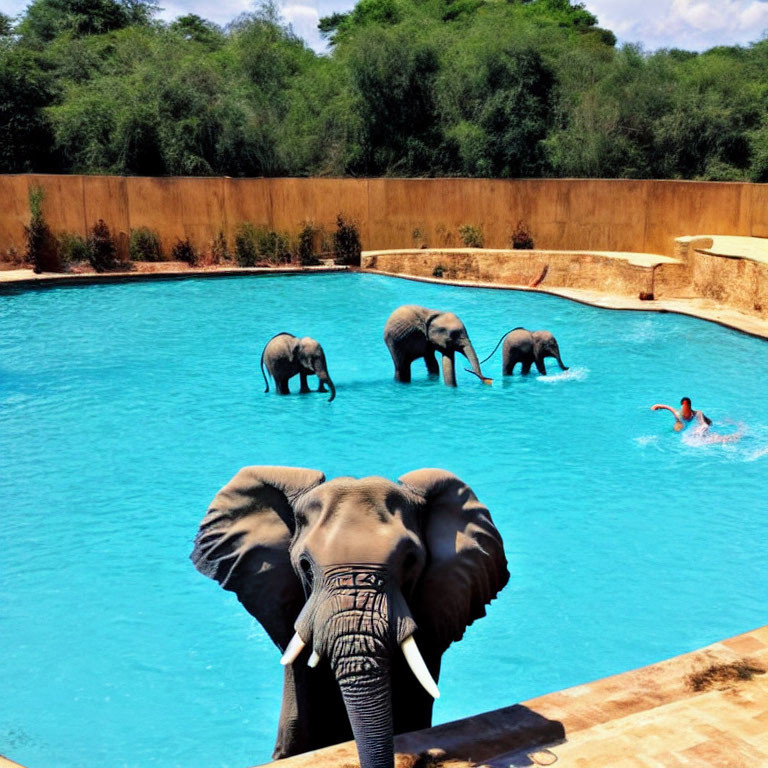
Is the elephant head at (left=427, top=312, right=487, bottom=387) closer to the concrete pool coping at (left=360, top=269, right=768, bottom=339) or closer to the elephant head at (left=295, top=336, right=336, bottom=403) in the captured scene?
the elephant head at (left=295, top=336, right=336, bottom=403)

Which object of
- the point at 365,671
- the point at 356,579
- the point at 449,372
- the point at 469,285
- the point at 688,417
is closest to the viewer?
the point at 365,671

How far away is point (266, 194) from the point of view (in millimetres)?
23422

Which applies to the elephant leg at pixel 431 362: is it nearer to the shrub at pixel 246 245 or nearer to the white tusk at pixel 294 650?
the shrub at pixel 246 245

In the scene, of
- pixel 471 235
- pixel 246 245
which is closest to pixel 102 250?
pixel 246 245

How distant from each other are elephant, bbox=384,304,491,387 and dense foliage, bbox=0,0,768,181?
1371 cm

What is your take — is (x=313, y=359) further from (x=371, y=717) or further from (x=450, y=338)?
(x=371, y=717)

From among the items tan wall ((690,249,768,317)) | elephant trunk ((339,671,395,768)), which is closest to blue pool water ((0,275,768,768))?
tan wall ((690,249,768,317))

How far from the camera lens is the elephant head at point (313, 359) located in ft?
40.8

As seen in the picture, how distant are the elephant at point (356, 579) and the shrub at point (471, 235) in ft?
63.7

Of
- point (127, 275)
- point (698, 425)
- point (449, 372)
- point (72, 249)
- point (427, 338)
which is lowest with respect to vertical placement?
point (698, 425)

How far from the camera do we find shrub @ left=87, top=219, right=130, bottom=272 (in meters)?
21.8

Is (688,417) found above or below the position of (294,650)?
below

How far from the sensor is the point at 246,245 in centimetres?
2286

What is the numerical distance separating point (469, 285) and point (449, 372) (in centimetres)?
728
